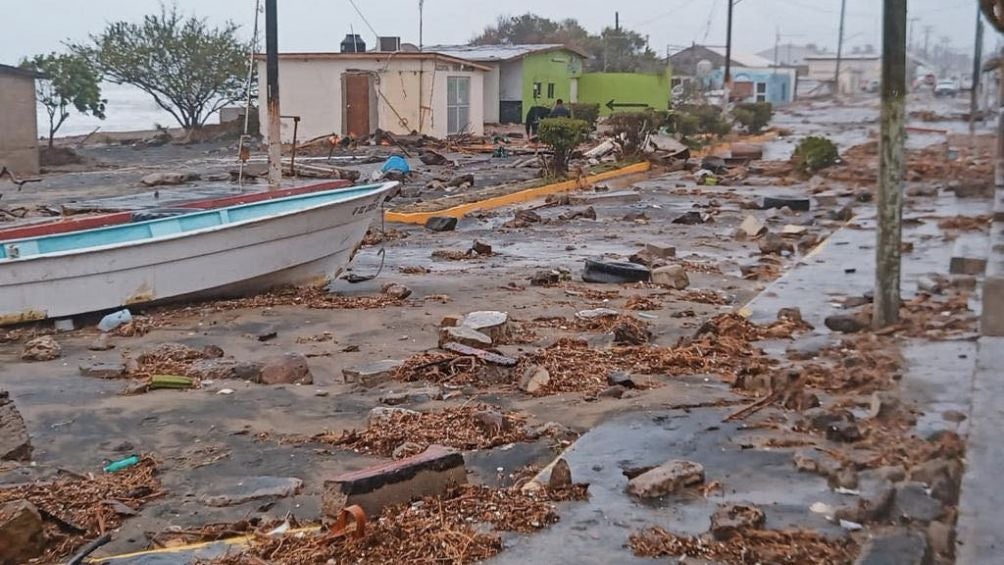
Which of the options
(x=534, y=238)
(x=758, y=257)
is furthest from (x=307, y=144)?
(x=758, y=257)

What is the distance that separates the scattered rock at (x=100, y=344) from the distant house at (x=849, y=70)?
97.5 m

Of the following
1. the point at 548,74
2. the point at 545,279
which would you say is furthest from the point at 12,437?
the point at 548,74

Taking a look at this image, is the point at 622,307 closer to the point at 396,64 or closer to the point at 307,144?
the point at 307,144

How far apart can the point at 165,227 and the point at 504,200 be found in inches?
349

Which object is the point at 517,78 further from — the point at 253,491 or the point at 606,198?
the point at 253,491

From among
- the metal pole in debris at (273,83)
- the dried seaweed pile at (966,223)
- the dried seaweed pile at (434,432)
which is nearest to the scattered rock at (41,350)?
the dried seaweed pile at (434,432)

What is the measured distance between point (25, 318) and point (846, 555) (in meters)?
8.13

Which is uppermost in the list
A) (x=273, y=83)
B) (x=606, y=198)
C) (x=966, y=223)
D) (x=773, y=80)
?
(x=773, y=80)

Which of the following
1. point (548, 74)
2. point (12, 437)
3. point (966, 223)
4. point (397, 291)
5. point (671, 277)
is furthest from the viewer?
point (548, 74)

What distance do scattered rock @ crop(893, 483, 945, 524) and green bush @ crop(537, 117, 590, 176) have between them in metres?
18.3

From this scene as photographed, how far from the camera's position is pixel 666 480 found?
514 cm

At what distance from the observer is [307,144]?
1380 inches

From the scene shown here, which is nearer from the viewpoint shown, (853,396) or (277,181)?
(853,396)

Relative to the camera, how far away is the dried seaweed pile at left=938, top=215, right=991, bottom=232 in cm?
1401
